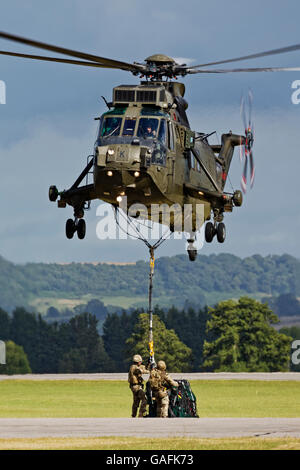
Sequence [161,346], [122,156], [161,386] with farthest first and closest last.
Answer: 1. [161,346]
2. [161,386]
3. [122,156]

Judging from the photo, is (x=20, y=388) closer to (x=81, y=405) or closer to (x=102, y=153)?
(x=81, y=405)

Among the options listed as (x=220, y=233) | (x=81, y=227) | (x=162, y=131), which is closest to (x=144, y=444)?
(x=162, y=131)

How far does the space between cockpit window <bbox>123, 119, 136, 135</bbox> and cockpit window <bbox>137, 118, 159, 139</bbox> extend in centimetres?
25

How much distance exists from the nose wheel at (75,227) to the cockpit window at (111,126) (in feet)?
19.8

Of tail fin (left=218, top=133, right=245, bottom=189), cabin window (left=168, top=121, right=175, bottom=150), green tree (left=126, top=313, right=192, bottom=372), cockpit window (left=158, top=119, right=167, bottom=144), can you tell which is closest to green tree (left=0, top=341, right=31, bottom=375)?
green tree (left=126, top=313, right=192, bottom=372)

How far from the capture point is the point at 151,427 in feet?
101

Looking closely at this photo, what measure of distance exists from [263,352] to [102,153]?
3925 inches

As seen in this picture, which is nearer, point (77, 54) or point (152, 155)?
point (77, 54)

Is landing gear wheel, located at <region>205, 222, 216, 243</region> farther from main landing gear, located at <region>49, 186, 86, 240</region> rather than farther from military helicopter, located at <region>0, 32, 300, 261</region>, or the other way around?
main landing gear, located at <region>49, 186, 86, 240</region>

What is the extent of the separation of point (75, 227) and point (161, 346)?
9363 centimetres

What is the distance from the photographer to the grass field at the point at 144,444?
86.2 ft

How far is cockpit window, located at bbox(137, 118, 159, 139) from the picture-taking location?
35.7m

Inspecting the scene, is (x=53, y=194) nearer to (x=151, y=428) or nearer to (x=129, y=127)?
(x=129, y=127)
